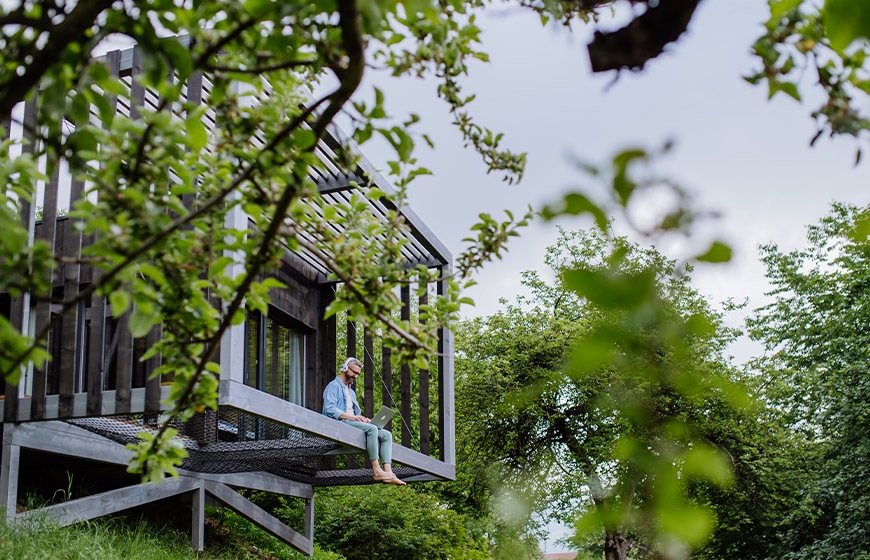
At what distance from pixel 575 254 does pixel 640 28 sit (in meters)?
18.9

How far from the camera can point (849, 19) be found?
88cm

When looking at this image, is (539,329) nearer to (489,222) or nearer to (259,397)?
(259,397)

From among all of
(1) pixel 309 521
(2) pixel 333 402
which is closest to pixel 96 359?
(2) pixel 333 402

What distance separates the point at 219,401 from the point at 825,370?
1429 cm

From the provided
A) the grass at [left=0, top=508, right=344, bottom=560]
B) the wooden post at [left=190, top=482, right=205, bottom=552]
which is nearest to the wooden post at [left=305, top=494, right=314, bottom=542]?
the grass at [left=0, top=508, right=344, bottom=560]

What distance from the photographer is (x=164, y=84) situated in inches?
62.4

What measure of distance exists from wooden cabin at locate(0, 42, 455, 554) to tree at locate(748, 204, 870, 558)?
8140 mm

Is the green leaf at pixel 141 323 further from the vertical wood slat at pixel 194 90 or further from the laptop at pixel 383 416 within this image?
the laptop at pixel 383 416

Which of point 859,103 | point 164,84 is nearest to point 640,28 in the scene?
point 859,103

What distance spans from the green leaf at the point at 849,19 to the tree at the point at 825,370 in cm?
1378

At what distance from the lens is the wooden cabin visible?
5.67 meters

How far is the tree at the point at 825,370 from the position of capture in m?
15.0

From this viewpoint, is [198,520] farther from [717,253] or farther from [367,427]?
[717,253]

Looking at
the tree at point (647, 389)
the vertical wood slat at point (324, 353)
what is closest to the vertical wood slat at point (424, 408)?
the vertical wood slat at point (324, 353)
